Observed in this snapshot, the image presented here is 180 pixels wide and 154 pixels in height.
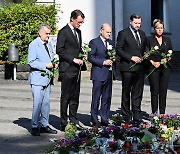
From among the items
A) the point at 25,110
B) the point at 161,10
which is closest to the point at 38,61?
the point at 25,110

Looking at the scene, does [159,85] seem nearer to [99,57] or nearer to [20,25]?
[99,57]

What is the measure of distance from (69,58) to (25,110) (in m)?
3.13

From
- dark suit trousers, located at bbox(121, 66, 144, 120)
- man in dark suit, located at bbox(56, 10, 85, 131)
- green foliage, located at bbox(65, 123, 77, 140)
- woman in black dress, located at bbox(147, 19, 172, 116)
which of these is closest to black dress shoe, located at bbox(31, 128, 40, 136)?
man in dark suit, located at bbox(56, 10, 85, 131)

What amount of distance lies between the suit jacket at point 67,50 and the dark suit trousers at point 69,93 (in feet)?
0.40

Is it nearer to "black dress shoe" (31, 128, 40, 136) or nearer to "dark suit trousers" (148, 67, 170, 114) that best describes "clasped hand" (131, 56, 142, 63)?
"dark suit trousers" (148, 67, 170, 114)

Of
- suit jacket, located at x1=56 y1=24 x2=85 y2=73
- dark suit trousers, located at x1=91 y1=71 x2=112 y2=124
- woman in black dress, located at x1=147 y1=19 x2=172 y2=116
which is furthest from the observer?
woman in black dress, located at x1=147 y1=19 x2=172 y2=116

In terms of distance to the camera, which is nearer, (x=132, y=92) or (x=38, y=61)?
(x=38, y=61)

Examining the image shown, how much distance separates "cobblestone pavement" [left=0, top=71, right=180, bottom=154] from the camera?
8727 millimetres

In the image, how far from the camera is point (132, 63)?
10164 millimetres

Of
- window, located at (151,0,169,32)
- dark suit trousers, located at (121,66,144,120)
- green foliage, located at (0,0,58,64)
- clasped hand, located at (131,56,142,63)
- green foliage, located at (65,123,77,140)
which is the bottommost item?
green foliage, located at (65,123,77,140)

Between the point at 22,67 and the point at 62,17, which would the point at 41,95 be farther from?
the point at 62,17

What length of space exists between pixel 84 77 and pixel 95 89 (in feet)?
27.8

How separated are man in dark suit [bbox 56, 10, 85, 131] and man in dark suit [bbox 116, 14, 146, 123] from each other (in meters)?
0.92

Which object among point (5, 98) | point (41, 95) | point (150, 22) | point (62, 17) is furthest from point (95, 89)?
point (150, 22)
